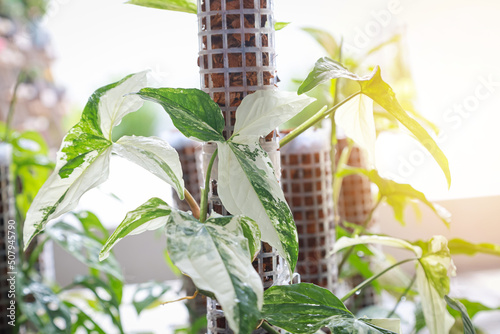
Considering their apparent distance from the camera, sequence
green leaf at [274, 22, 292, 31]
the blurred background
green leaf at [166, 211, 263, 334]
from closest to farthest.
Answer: green leaf at [166, 211, 263, 334] < green leaf at [274, 22, 292, 31] < the blurred background

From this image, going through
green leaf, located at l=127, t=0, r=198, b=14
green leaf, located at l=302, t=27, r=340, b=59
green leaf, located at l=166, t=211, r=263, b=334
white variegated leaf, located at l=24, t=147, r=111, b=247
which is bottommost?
green leaf, located at l=166, t=211, r=263, b=334

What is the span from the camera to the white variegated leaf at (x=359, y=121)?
427 mm

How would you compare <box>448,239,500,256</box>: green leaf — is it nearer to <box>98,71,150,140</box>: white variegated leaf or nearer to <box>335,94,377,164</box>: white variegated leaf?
<box>335,94,377,164</box>: white variegated leaf

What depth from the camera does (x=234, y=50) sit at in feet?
1.29

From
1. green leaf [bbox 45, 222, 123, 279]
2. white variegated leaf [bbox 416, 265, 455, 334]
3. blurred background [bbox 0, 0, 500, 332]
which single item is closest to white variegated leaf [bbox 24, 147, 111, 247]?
white variegated leaf [bbox 416, 265, 455, 334]

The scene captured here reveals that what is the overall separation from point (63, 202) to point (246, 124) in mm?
144

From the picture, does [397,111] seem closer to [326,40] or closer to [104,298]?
[326,40]

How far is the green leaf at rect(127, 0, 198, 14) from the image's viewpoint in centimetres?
43

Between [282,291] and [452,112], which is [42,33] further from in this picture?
[282,291]

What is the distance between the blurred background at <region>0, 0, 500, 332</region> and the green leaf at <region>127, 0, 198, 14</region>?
0.53 meters

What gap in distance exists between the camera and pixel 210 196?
410 mm

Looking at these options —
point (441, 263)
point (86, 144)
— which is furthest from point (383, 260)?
point (86, 144)

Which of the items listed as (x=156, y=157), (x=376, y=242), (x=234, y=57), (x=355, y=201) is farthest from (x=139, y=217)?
(x=355, y=201)

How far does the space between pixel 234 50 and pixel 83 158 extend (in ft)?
0.47
